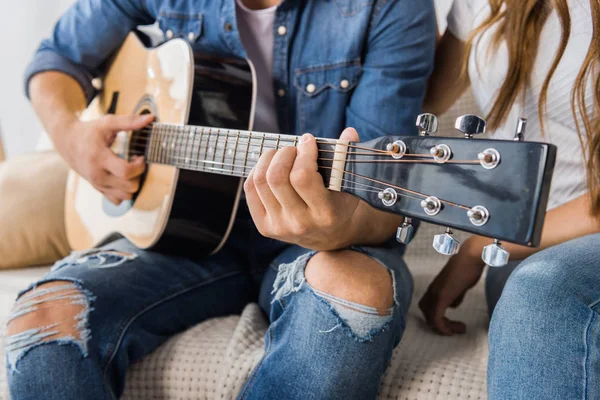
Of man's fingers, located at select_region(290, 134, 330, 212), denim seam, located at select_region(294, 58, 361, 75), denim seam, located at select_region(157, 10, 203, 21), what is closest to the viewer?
man's fingers, located at select_region(290, 134, 330, 212)

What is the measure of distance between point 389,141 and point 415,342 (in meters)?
0.45

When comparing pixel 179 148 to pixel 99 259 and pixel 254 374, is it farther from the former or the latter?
pixel 254 374

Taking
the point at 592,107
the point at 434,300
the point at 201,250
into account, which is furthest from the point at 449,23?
the point at 201,250

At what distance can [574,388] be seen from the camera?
1.56ft

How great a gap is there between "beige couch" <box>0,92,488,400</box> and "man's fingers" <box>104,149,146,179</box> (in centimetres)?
30

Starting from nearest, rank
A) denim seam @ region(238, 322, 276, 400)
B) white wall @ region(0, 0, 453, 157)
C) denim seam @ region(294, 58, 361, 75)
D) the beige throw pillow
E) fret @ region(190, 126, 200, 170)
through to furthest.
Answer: denim seam @ region(238, 322, 276, 400)
fret @ region(190, 126, 200, 170)
denim seam @ region(294, 58, 361, 75)
the beige throw pillow
white wall @ region(0, 0, 453, 157)

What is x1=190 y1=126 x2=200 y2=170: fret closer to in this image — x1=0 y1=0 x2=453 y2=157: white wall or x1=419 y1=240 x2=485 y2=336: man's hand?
x1=419 y1=240 x2=485 y2=336: man's hand

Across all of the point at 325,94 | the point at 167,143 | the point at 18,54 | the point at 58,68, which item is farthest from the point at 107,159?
the point at 18,54

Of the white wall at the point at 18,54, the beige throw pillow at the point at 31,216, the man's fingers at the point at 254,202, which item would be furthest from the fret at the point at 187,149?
the white wall at the point at 18,54

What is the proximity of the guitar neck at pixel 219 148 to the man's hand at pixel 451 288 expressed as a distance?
0.38 m

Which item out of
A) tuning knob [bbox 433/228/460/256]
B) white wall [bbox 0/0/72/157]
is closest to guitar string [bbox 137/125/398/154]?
tuning knob [bbox 433/228/460/256]

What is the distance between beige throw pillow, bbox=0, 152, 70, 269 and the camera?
1159 millimetres

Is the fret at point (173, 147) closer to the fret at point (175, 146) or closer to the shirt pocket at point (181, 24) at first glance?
the fret at point (175, 146)

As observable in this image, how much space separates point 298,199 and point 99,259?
0.44 meters
